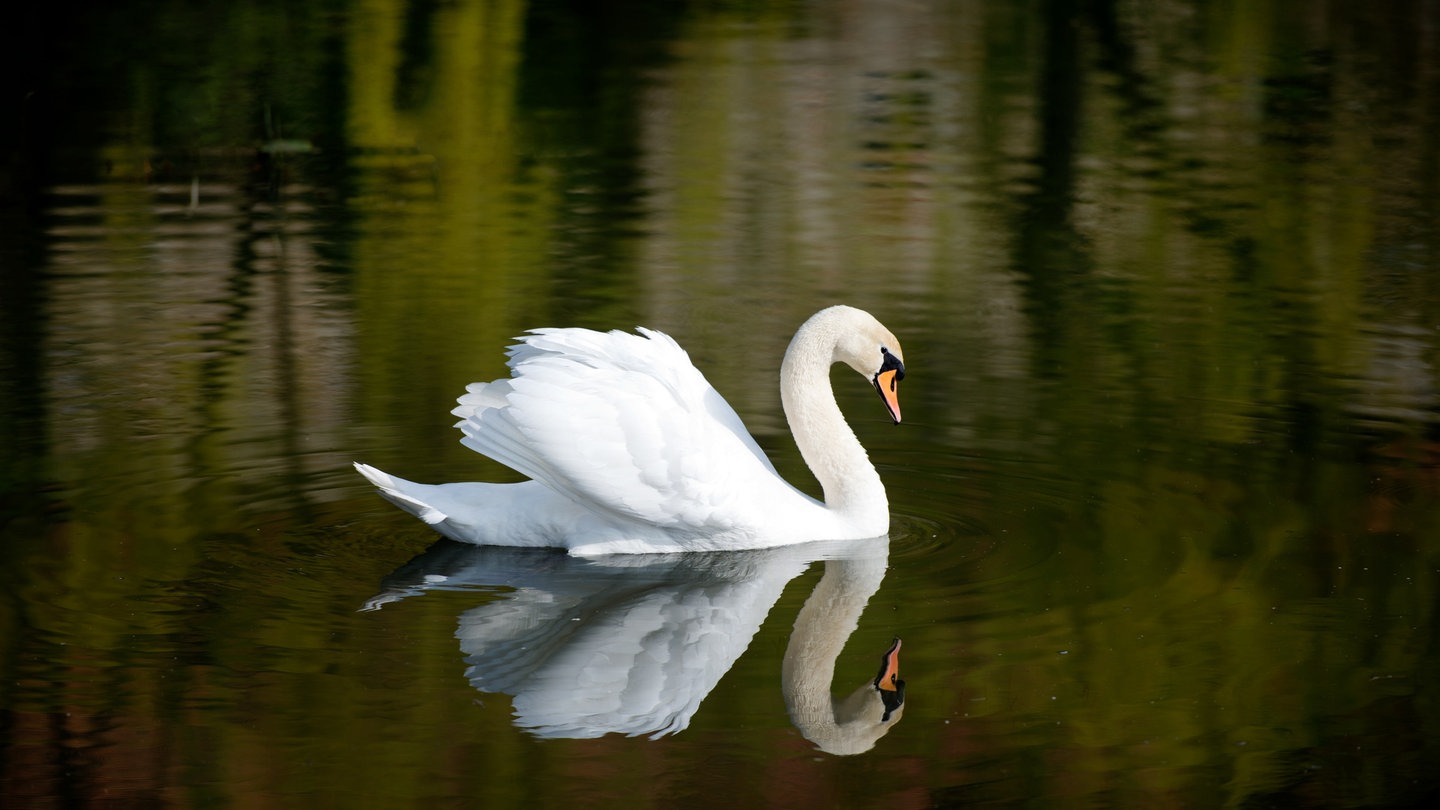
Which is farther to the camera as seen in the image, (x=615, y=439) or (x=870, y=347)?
(x=870, y=347)

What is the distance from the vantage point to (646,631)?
7270 millimetres

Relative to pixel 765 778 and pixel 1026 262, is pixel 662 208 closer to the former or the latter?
pixel 1026 262

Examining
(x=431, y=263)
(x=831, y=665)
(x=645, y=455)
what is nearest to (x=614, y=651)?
(x=831, y=665)

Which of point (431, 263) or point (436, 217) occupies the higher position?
point (436, 217)

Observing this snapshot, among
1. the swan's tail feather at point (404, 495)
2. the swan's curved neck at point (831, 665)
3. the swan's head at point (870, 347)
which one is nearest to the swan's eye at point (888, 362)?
the swan's head at point (870, 347)

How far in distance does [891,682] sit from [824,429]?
1.98 meters

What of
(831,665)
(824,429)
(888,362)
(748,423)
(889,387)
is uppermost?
(888,362)

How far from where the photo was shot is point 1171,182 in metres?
16.3

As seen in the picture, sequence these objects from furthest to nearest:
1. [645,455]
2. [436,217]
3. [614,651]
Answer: [436,217], [645,455], [614,651]

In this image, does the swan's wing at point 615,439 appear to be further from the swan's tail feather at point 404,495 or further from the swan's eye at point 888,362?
the swan's eye at point 888,362

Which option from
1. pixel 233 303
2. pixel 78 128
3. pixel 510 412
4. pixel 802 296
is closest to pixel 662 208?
pixel 802 296

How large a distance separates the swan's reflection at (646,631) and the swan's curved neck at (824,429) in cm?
21

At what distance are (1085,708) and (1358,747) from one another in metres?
0.85

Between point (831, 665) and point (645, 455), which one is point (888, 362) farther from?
point (831, 665)
